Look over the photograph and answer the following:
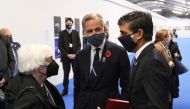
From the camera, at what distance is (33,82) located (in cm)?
212

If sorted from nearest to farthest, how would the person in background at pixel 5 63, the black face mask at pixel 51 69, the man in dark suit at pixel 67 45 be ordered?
1. the black face mask at pixel 51 69
2. the person in background at pixel 5 63
3. the man in dark suit at pixel 67 45

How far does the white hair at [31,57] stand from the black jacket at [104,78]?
2.05 ft

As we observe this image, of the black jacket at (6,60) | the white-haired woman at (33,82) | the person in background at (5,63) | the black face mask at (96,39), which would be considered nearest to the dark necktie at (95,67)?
the black face mask at (96,39)

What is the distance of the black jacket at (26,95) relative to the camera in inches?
76.8

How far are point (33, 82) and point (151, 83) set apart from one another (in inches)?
31.4

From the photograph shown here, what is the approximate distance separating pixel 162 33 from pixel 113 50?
92.5 inches

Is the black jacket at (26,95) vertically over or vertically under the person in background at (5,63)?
over

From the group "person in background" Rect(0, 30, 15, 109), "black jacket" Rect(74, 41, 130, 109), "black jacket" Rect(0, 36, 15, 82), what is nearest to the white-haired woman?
"black jacket" Rect(74, 41, 130, 109)

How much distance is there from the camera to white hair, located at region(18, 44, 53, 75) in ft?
7.17

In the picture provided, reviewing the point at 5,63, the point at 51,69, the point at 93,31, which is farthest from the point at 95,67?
the point at 5,63

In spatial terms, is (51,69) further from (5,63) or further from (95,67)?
(5,63)

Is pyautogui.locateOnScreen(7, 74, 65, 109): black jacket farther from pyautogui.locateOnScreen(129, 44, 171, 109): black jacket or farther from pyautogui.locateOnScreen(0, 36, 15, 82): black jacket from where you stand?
pyautogui.locateOnScreen(0, 36, 15, 82): black jacket

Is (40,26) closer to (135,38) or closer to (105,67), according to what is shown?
(105,67)

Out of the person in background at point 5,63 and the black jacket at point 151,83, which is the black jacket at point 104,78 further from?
the person in background at point 5,63
